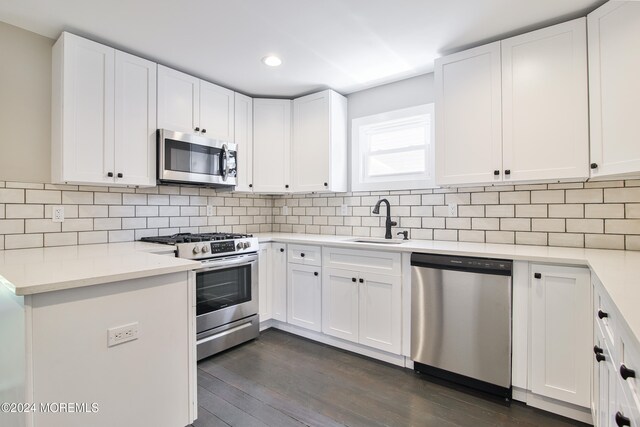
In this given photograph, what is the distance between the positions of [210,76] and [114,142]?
1.07m

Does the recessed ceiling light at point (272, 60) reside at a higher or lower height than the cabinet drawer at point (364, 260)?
higher

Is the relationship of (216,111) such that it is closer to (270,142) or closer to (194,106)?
(194,106)

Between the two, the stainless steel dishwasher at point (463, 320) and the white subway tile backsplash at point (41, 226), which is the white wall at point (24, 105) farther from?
the stainless steel dishwasher at point (463, 320)

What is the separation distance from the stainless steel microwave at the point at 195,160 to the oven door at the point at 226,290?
0.75 metres

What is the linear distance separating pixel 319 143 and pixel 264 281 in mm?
1487

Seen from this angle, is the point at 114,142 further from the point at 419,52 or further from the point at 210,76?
the point at 419,52

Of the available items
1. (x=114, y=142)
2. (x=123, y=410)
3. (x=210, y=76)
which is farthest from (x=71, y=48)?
(x=123, y=410)

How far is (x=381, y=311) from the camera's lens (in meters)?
2.49

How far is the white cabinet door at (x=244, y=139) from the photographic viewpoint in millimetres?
3275

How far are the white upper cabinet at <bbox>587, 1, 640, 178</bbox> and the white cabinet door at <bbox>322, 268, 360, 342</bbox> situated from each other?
1791 millimetres

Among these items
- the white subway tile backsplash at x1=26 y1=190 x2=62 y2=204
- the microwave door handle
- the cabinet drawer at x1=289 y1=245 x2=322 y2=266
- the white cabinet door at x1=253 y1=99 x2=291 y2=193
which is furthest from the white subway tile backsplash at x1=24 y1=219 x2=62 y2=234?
the cabinet drawer at x1=289 y1=245 x2=322 y2=266

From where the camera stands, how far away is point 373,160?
10.8ft


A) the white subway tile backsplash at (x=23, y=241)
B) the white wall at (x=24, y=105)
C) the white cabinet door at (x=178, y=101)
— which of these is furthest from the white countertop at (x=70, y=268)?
the white cabinet door at (x=178, y=101)

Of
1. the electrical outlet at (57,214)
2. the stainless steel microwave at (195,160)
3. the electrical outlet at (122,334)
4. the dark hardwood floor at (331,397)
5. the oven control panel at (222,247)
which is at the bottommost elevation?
the dark hardwood floor at (331,397)
